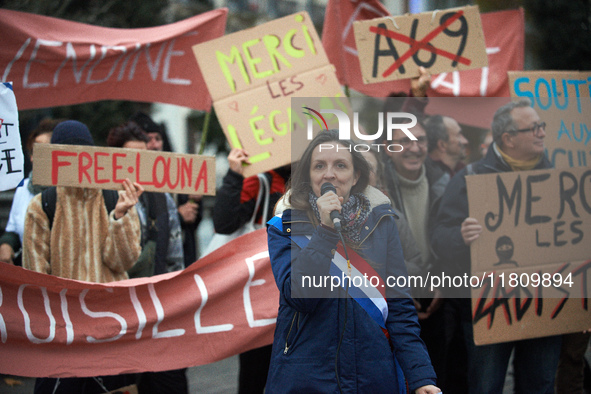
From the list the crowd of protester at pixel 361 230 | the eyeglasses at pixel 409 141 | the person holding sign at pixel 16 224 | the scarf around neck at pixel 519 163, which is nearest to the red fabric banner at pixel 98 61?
the crowd of protester at pixel 361 230

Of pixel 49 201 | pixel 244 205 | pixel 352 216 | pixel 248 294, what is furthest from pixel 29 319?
pixel 352 216

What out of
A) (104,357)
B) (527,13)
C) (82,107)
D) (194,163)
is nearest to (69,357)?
(104,357)

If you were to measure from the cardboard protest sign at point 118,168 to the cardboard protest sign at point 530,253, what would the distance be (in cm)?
139

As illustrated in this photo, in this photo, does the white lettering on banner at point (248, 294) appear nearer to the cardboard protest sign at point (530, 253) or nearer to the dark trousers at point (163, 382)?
the dark trousers at point (163, 382)

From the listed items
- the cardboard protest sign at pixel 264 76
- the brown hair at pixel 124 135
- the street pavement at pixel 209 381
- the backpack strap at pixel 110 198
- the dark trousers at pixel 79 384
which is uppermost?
the cardboard protest sign at pixel 264 76

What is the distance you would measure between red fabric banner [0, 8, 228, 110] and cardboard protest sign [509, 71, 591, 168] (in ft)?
7.01

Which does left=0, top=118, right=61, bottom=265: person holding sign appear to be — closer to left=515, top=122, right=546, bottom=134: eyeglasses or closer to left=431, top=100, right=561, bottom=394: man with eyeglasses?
left=431, top=100, right=561, bottom=394: man with eyeglasses

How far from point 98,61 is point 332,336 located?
2.80 m

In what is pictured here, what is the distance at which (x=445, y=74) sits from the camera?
202 inches

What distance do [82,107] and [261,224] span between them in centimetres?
656

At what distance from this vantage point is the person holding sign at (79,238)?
310 centimetres

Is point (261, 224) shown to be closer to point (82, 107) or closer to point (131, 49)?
point (131, 49)

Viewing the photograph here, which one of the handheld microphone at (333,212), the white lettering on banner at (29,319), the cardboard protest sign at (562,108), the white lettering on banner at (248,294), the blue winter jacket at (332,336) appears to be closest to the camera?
the handheld microphone at (333,212)

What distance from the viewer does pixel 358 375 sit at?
2176 mm
